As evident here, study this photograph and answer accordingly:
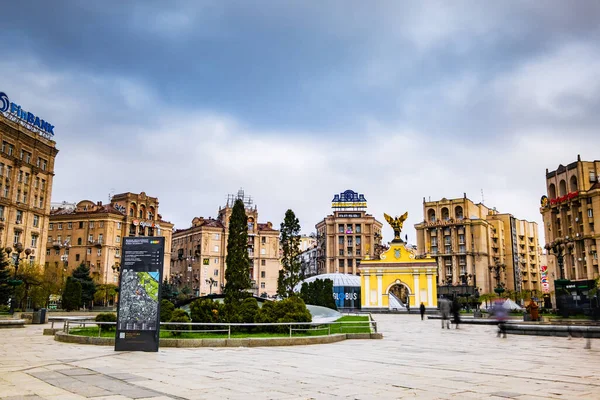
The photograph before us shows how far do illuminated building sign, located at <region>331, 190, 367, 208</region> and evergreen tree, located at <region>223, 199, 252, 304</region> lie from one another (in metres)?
91.5

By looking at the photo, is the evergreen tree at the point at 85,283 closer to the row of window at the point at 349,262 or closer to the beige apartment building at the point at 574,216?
the beige apartment building at the point at 574,216

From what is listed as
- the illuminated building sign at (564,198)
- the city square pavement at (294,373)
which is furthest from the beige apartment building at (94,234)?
the city square pavement at (294,373)

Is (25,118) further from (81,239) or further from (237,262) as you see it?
(237,262)

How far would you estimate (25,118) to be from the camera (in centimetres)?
6109

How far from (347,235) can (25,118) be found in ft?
227

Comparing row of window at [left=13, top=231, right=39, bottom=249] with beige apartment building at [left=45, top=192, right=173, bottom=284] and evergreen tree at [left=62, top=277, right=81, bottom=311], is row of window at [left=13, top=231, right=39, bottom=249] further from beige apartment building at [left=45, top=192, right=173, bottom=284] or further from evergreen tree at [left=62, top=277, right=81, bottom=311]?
beige apartment building at [left=45, top=192, right=173, bottom=284]

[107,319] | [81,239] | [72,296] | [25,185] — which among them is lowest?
[107,319]

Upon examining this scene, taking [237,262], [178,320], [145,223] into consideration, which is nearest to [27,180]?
[145,223]

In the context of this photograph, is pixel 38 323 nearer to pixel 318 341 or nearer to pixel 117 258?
pixel 318 341

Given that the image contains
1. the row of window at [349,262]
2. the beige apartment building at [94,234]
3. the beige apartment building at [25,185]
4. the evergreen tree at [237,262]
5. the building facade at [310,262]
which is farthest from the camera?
the building facade at [310,262]

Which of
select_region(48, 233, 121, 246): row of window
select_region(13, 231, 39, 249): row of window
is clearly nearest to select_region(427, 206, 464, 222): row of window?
select_region(48, 233, 121, 246): row of window

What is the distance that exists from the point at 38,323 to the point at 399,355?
2451 cm

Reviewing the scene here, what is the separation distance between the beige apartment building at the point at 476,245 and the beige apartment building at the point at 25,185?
68.6m

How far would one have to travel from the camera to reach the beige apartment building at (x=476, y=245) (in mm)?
100562
